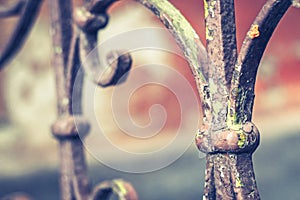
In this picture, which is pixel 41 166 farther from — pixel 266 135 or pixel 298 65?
pixel 298 65

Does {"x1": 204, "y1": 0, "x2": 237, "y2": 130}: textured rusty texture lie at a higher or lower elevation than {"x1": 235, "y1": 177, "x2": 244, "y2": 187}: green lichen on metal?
higher

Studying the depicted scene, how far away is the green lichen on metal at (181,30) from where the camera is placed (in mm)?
508

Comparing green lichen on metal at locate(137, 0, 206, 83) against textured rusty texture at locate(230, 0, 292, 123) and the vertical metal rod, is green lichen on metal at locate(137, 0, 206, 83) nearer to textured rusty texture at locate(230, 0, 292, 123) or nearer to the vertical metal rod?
textured rusty texture at locate(230, 0, 292, 123)

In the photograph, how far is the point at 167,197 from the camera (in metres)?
2.04

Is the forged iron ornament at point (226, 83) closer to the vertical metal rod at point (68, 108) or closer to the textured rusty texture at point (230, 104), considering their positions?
the textured rusty texture at point (230, 104)

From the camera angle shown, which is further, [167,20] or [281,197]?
[281,197]

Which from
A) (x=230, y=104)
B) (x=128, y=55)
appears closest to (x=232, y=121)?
(x=230, y=104)

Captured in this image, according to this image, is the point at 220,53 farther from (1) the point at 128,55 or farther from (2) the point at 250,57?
(1) the point at 128,55

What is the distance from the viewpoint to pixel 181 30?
52cm

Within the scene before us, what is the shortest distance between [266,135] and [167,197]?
0.39m

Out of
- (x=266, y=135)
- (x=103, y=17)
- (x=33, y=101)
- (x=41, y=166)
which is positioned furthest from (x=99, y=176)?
(x=103, y=17)

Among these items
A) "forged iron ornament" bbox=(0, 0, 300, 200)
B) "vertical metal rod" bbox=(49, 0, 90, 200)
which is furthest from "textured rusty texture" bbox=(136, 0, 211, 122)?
"vertical metal rod" bbox=(49, 0, 90, 200)

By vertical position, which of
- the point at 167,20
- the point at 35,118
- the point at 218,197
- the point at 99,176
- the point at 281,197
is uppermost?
the point at 35,118

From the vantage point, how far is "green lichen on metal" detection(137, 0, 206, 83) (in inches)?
20.0
